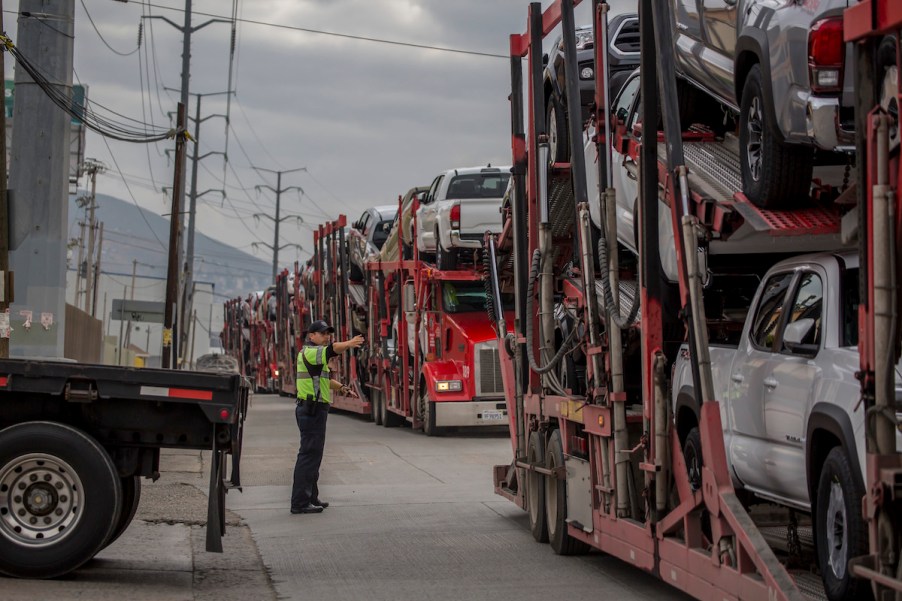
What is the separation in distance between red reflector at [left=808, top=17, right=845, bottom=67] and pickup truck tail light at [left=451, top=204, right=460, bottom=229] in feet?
49.4

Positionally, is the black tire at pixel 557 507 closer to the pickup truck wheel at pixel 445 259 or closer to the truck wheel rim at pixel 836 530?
the truck wheel rim at pixel 836 530

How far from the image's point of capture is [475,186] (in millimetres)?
22188

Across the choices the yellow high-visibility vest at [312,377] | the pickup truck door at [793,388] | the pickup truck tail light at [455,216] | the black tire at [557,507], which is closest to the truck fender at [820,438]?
the pickup truck door at [793,388]

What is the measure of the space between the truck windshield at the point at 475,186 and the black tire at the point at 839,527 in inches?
636

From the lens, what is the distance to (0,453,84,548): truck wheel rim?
28.0 ft

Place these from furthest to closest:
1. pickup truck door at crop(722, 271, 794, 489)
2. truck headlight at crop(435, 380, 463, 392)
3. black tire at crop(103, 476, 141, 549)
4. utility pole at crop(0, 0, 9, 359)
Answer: truck headlight at crop(435, 380, 463, 392), utility pole at crop(0, 0, 9, 359), black tire at crop(103, 476, 141, 549), pickup truck door at crop(722, 271, 794, 489)

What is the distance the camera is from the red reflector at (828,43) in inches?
255

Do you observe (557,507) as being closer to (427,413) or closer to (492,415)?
(492,415)

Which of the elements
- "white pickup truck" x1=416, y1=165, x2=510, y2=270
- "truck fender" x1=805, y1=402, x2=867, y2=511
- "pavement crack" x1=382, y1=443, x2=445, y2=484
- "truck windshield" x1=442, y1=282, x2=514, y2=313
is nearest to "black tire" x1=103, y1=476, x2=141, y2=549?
"truck fender" x1=805, y1=402, x2=867, y2=511

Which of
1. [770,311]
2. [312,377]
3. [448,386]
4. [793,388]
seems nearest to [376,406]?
[448,386]

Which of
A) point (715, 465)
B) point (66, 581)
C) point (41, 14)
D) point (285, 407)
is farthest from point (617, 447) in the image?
point (285, 407)

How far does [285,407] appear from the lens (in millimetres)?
37469

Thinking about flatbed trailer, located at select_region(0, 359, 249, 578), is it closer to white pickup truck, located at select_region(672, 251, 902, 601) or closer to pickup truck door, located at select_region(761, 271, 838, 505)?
white pickup truck, located at select_region(672, 251, 902, 601)

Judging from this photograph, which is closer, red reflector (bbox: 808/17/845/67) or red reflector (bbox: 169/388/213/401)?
red reflector (bbox: 808/17/845/67)
